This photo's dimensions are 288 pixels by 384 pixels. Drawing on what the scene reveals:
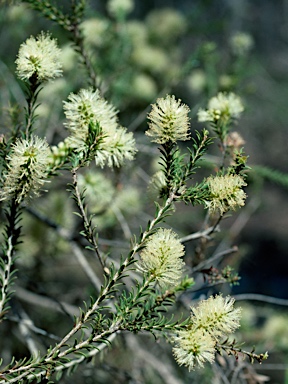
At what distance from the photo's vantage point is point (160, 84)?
1.45 meters

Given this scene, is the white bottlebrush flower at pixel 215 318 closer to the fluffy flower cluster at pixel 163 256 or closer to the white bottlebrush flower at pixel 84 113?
the fluffy flower cluster at pixel 163 256

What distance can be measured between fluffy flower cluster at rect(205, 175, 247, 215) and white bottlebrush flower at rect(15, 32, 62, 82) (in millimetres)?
210

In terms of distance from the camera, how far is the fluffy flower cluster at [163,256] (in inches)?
17.9

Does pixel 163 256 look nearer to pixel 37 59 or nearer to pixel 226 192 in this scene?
pixel 226 192

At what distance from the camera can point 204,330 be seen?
0.44 metres

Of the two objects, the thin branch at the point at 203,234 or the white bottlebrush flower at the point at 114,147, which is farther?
the thin branch at the point at 203,234

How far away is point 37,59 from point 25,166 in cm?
12

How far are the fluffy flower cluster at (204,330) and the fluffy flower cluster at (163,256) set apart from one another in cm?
4

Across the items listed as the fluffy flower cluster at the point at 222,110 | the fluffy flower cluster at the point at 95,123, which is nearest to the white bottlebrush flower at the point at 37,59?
the fluffy flower cluster at the point at 95,123

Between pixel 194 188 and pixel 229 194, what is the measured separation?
36 mm

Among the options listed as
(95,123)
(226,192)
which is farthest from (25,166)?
(226,192)

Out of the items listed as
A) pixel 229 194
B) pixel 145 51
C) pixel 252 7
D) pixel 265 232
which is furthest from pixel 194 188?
pixel 252 7

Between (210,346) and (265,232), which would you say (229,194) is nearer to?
(210,346)

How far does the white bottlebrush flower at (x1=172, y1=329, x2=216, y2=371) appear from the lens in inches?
17.0
